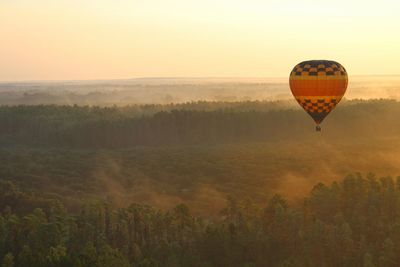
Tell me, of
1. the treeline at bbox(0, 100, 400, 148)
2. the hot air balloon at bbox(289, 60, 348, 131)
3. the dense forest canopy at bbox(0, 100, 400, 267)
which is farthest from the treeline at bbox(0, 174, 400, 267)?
the treeline at bbox(0, 100, 400, 148)

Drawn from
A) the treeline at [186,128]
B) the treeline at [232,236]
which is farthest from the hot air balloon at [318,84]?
the treeline at [186,128]

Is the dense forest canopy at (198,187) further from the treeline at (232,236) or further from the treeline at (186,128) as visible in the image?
the treeline at (186,128)

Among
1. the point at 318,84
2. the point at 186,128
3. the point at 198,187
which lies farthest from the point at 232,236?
the point at 186,128

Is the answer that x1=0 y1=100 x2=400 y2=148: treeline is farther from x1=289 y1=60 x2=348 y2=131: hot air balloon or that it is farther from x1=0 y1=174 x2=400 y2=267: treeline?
x1=289 y1=60 x2=348 y2=131: hot air balloon

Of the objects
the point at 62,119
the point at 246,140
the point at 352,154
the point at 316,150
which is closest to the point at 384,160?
the point at 352,154

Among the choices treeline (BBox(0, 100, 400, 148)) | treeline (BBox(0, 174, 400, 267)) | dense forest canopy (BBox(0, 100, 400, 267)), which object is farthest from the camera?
treeline (BBox(0, 100, 400, 148))

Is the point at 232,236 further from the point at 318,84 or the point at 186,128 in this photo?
the point at 186,128
